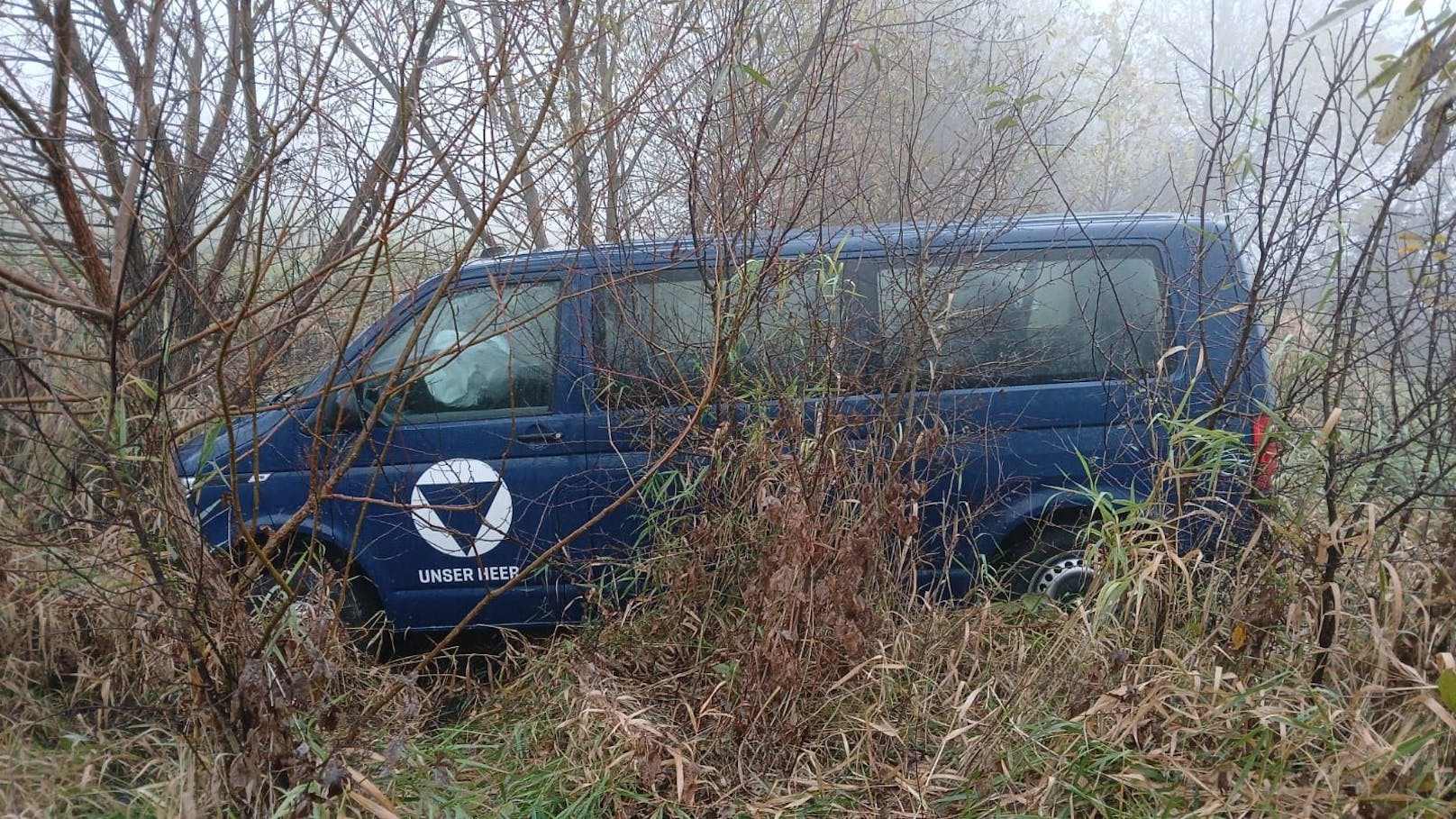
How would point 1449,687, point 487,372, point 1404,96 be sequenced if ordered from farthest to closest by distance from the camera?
point 487,372 → point 1449,687 → point 1404,96

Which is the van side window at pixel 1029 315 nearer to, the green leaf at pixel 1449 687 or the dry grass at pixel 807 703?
the dry grass at pixel 807 703

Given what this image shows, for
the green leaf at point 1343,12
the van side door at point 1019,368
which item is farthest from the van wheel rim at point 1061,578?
the green leaf at point 1343,12

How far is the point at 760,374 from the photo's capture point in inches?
145

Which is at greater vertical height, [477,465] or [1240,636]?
[477,465]

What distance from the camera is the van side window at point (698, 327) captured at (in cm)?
357

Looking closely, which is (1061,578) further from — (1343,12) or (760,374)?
(1343,12)

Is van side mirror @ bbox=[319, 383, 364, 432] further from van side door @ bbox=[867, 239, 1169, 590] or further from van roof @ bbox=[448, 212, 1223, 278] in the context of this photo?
van side door @ bbox=[867, 239, 1169, 590]

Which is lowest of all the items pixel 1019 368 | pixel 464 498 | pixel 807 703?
pixel 807 703

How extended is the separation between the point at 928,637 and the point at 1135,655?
62cm

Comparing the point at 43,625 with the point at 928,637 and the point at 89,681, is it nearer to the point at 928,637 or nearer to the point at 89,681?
the point at 89,681

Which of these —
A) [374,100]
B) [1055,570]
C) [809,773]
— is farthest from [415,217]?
[1055,570]

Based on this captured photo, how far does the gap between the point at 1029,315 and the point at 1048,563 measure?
3.05 ft

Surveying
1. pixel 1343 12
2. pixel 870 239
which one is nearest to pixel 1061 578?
pixel 870 239

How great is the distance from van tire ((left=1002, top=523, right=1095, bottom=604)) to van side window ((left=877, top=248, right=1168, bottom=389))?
597 mm
